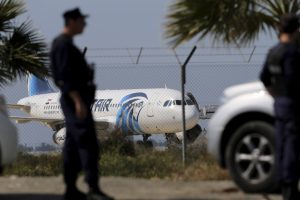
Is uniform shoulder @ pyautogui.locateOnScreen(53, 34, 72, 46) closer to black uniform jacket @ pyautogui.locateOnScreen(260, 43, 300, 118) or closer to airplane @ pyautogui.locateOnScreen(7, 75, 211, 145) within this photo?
black uniform jacket @ pyautogui.locateOnScreen(260, 43, 300, 118)

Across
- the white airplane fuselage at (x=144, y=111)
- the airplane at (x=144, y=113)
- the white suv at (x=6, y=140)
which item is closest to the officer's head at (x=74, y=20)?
the white suv at (x=6, y=140)

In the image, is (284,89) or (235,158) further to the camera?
(235,158)

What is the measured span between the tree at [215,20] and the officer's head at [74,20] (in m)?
4.42

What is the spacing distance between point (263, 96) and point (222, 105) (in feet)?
1.50

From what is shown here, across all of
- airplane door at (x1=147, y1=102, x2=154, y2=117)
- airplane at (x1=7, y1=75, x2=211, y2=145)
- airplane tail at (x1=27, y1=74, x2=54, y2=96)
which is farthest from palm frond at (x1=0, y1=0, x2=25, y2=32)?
airplane tail at (x1=27, y1=74, x2=54, y2=96)

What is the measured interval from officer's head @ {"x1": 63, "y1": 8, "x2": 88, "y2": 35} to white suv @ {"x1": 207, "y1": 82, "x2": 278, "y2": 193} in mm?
1646

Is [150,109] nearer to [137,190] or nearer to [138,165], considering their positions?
[138,165]

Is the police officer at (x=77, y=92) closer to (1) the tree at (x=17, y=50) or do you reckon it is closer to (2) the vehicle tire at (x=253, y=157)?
(2) the vehicle tire at (x=253, y=157)

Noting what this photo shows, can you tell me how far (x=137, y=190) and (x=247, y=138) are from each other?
1.22 m

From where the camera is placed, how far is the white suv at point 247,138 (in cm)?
761

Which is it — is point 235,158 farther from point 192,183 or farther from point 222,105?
point 192,183

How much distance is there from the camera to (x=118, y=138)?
56.6ft

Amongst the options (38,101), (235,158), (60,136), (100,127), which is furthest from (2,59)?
(38,101)

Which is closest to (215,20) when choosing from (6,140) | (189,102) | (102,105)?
(6,140)
